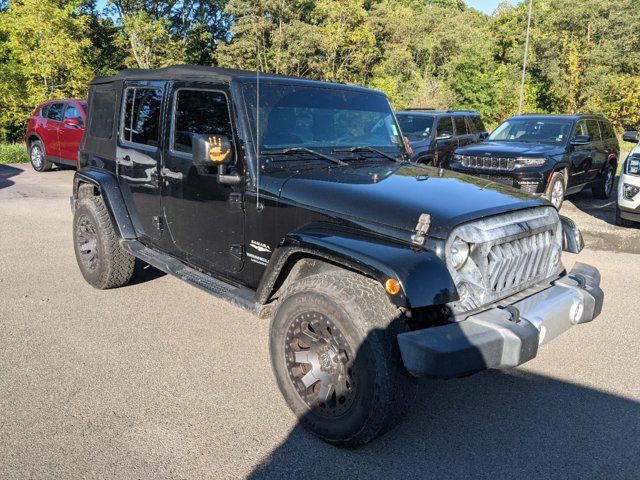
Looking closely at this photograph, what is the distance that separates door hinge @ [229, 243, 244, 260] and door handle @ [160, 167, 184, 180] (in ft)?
2.40

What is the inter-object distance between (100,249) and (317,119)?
2.49 m

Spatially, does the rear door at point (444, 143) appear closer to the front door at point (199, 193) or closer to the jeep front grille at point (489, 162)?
the jeep front grille at point (489, 162)

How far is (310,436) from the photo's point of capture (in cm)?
307

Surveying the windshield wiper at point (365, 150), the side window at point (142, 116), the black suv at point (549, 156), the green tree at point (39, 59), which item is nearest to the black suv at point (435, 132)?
the black suv at point (549, 156)

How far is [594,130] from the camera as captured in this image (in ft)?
35.3

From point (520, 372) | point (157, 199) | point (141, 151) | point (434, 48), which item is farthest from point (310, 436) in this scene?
point (434, 48)

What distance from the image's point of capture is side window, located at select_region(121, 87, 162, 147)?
4.35 metres

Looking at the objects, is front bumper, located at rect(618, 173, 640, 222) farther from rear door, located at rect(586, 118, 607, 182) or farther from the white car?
rear door, located at rect(586, 118, 607, 182)

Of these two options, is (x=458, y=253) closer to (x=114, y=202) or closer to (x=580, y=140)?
(x=114, y=202)

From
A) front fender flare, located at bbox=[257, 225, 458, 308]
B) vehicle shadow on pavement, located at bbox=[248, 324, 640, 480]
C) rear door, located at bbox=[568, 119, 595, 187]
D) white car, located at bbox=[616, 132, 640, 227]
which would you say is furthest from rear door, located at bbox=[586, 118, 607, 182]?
front fender flare, located at bbox=[257, 225, 458, 308]

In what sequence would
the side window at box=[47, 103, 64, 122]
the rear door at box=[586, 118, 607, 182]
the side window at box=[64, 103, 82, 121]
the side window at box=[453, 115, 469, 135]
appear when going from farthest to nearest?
the side window at box=[47, 103, 64, 122]
the side window at box=[64, 103, 82, 121]
the side window at box=[453, 115, 469, 135]
the rear door at box=[586, 118, 607, 182]

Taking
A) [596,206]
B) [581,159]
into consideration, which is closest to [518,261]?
[581,159]

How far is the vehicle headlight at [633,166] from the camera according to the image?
7.65 m

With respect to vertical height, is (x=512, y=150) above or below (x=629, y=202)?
above
